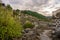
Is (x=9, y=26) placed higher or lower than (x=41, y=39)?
higher

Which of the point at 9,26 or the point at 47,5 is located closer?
the point at 9,26

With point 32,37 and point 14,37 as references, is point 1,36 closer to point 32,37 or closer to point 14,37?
point 14,37

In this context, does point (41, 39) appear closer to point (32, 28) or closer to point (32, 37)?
point (32, 37)

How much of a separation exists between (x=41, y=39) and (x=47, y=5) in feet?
82.7

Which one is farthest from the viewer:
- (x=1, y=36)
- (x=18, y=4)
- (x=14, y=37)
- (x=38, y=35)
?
(x=18, y=4)

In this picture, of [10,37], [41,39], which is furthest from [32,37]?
[10,37]

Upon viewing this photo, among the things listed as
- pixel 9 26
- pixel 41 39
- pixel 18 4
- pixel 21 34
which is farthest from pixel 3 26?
pixel 18 4

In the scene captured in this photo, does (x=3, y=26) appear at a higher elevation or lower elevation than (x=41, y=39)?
higher

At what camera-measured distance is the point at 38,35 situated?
30.2 ft

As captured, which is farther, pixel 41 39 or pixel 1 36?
pixel 41 39

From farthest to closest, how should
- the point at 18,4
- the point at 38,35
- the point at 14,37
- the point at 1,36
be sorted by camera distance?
1. the point at 18,4
2. the point at 38,35
3. the point at 14,37
4. the point at 1,36

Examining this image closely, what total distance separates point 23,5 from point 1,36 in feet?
86.1

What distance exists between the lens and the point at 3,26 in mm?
8109

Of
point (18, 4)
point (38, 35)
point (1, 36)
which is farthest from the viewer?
point (18, 4)
